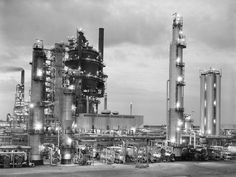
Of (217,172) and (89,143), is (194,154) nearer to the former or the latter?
(217,172)

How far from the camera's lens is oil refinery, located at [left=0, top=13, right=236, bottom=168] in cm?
3947

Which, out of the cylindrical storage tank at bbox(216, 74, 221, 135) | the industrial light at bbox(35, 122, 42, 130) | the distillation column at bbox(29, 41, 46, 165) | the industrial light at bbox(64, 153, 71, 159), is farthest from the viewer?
the cylindrical storage tank at bbox(216, 74, 221, 135)

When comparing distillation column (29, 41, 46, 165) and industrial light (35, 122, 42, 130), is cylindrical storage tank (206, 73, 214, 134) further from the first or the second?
industrial light (35, 122, 42, 130)

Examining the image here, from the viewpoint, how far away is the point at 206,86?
216 ft

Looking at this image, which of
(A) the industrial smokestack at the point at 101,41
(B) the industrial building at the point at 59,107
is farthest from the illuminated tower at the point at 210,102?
(A) the industrial smokestack at the point at 101,41

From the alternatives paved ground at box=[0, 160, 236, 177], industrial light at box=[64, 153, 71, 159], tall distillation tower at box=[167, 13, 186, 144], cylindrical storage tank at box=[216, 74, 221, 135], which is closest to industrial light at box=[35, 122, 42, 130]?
industrial light at box=[64, 153, 71, 159]

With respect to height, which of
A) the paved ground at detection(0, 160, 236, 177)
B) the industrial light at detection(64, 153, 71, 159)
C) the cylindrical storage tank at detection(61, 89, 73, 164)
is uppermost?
the cylindrical storage tank at detection(61, 89, 73, 164)

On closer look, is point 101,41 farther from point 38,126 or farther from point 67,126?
point 38,126

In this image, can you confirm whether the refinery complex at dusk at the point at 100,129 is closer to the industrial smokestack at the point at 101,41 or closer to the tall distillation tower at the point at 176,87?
the tall distillation tower at the point at 176,87

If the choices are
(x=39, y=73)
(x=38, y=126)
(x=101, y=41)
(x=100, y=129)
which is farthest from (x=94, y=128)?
(x=101, y=41)

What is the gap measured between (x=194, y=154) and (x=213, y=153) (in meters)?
4.11

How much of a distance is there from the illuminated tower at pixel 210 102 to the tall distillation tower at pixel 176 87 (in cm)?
1656

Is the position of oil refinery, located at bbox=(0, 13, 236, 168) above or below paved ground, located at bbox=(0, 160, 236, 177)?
above

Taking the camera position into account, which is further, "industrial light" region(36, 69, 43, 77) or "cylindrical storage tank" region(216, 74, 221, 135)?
"cylindrical storage tank" region(216, 74, 221, 135)
